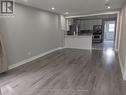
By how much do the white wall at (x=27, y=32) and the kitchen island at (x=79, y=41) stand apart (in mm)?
1740

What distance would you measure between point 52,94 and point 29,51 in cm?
291

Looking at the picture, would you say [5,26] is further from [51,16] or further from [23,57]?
[51,16]

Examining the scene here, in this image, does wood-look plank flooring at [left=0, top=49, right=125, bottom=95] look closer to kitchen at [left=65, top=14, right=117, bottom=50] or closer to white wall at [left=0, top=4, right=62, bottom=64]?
white wall at [left=0, top=4, right=62, bottom=64]

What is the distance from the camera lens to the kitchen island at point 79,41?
7622mm

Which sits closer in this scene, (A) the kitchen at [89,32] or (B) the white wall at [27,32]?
(B) the white wall at [27,32]

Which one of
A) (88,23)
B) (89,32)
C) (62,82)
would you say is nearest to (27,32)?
(62,82)

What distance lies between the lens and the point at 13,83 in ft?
9.28

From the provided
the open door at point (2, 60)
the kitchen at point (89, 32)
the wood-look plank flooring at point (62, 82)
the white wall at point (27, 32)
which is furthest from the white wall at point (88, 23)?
the open door at point (2, 60)

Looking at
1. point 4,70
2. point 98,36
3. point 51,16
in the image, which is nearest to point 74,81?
point 4,70

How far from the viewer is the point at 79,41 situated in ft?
25.8

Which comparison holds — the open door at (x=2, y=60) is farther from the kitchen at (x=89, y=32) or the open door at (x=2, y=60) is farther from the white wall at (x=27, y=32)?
the kitchen at (x=89, y=32)

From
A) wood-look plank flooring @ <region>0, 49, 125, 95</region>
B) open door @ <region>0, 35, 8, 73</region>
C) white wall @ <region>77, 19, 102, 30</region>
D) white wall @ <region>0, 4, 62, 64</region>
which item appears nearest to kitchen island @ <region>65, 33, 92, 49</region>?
white wall @ <region>0, 4, 62, 64</region>

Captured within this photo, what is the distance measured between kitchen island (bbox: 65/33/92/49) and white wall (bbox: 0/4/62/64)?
174 cm

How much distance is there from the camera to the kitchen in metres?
7.79
